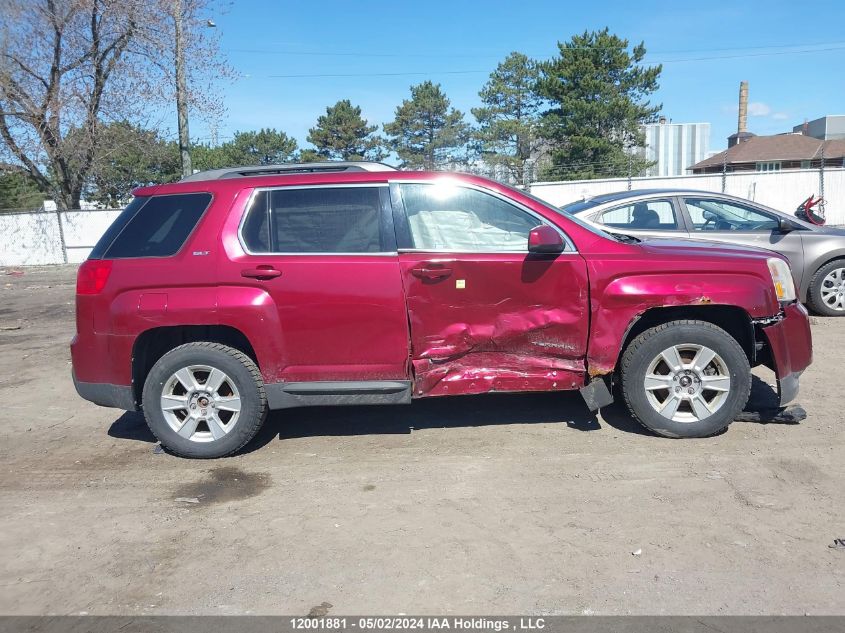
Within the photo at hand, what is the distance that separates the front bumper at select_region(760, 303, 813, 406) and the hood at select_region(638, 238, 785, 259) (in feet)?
1.51

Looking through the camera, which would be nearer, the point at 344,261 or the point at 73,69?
the point at 344,261

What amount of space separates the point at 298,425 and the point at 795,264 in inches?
259

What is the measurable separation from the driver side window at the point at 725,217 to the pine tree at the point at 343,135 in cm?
4153

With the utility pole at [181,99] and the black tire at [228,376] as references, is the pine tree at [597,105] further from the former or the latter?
the black tire at [228,376]

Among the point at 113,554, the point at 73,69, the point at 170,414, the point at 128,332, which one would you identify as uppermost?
the point at 73,69

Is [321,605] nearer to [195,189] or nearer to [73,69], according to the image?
[195,189]

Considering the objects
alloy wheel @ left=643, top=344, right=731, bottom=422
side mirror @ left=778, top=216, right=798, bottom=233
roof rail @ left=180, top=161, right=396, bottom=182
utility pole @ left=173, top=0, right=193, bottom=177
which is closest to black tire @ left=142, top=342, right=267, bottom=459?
roof rail @ left=180, top=161, right=396, bottom=182

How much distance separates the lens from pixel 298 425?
5.46 metres

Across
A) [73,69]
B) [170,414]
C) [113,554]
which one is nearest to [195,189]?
[170,414]

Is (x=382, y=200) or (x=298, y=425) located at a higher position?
(x=382, y=200)

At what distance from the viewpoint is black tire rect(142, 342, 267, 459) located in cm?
459

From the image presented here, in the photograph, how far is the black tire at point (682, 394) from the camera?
458cm

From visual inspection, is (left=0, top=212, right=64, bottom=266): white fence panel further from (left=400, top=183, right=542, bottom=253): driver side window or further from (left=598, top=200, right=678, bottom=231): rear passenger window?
(left=400, top=183, right=542, bottom=253): driver side window

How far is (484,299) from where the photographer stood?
456 centimetres
